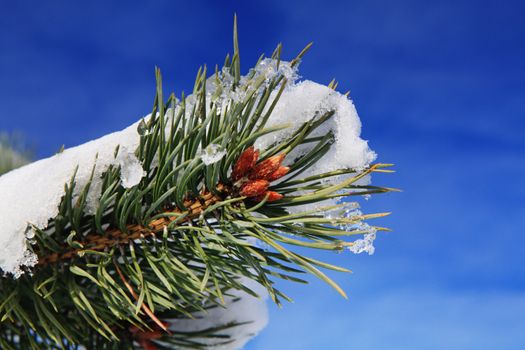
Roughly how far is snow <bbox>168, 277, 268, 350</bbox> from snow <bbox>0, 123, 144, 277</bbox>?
0.37m

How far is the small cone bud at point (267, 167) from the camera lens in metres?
0.70

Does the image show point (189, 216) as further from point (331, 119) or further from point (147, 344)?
point (147, 344)

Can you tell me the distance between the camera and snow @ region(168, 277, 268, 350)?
105 cm

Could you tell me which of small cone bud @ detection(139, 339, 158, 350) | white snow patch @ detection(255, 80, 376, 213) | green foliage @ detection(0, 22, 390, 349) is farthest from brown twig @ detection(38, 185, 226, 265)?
small cone bud @ detection(139, 339, 158, 350)

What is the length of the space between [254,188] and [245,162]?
0.11ft

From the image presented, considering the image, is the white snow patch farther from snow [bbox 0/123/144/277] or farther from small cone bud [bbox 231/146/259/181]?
snow [bbox 0/123/144/277]

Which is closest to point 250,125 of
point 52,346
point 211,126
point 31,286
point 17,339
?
point 211,126

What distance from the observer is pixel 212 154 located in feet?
2.18

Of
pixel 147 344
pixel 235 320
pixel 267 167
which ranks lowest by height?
pixel 147 344

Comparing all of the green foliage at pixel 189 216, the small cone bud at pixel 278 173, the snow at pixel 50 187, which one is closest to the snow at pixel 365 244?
the green foliage at pixel 189 216

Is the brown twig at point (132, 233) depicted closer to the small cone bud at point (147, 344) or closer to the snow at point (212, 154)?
the snow at point (212, 154)

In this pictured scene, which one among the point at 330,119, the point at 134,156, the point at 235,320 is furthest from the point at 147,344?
the point at 330,119

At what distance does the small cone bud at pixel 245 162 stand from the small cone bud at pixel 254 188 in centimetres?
2

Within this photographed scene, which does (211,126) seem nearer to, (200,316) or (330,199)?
(330,199)
